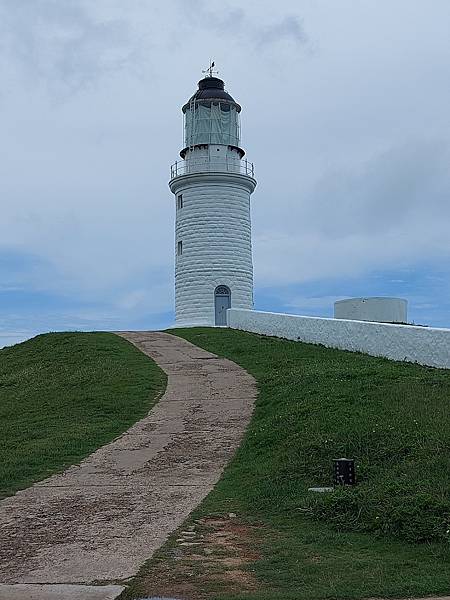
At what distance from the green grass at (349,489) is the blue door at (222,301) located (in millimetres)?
18808

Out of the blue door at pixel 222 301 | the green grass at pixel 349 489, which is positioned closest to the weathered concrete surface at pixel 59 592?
the green grass at pixel 349 489

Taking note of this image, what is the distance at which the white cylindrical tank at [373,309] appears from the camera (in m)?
27.8

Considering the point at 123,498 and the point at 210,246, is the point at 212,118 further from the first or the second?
the point at 123,498

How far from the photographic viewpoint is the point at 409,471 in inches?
320

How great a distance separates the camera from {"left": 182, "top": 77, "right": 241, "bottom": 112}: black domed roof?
35094mm

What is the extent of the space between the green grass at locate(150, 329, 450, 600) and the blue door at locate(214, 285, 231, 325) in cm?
1881

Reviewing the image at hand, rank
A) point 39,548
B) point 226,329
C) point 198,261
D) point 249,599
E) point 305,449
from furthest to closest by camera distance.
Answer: point 198,261 → point 226,329 → point 305,449 → point 39,548 → point 249,599

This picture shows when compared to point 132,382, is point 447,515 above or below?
below

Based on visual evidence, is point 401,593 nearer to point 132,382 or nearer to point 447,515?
point 447,515

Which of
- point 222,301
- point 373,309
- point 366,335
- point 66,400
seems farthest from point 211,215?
point 66,400

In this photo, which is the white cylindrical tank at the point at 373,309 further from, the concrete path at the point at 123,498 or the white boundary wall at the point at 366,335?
the concrete path at the point at 123,498

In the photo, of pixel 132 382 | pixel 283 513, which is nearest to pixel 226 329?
pixel 132 382

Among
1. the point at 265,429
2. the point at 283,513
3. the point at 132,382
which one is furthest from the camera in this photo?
the point at 132,382

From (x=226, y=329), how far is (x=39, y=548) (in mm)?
23831
